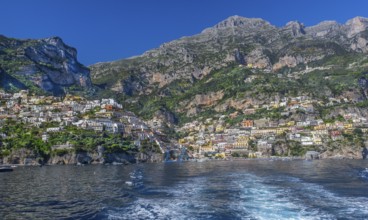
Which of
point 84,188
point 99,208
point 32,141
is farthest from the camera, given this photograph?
point 32,141

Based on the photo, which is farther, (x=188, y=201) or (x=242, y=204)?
(x=188, y=201)

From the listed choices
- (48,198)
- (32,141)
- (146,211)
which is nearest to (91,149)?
(32,141)

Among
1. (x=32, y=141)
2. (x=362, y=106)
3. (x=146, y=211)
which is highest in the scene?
(x=362, y=106)

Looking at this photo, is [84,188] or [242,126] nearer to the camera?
[84,188]

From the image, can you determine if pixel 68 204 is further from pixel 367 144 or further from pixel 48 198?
pixel 367 144

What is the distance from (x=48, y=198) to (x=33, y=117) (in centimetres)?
12391

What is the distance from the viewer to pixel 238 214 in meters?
33.6

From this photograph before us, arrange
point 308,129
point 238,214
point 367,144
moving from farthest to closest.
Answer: point 308,129 < point 367,144 < point 238,214

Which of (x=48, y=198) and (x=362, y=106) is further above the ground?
(x=362, y=106)

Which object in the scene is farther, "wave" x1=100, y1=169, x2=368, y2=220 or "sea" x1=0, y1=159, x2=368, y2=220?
"sea" x1=0, y1=159, x2=368, y2=220

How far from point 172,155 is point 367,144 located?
3149 inches

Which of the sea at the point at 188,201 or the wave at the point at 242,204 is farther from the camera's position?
the sea at the point at 188,201

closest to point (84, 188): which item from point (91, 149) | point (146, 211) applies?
point (146, 211)

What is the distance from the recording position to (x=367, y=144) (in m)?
153
